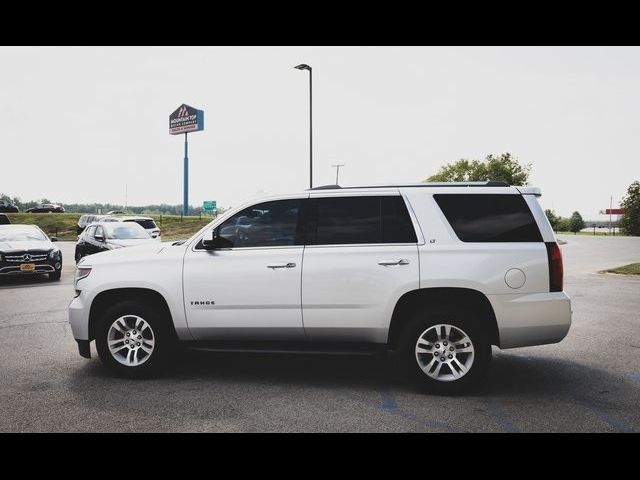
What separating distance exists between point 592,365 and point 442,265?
2509mm

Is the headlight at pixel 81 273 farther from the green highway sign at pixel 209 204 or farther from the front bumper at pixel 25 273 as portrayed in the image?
the green highway sign at pixel 209 204

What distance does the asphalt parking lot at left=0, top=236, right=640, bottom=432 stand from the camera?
181 inches

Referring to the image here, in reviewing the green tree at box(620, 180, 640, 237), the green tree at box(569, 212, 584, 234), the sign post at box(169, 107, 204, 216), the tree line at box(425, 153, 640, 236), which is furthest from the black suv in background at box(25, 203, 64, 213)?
the green tree at box(569, 212, 584, 234)

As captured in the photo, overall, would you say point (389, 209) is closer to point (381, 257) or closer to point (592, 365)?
point (381, 257)

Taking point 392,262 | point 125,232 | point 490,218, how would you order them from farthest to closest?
point 125,232
point 490,218
point 392,262

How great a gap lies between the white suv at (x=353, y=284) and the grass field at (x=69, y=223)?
47.4 m

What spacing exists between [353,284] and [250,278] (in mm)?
1007

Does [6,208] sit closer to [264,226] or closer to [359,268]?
[264,226]

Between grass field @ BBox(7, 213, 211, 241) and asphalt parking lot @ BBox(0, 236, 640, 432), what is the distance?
155 feet

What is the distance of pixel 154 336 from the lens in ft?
19.5

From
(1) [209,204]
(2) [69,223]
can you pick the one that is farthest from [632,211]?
(2) [69,223]

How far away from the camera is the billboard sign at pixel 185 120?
74.1 m
